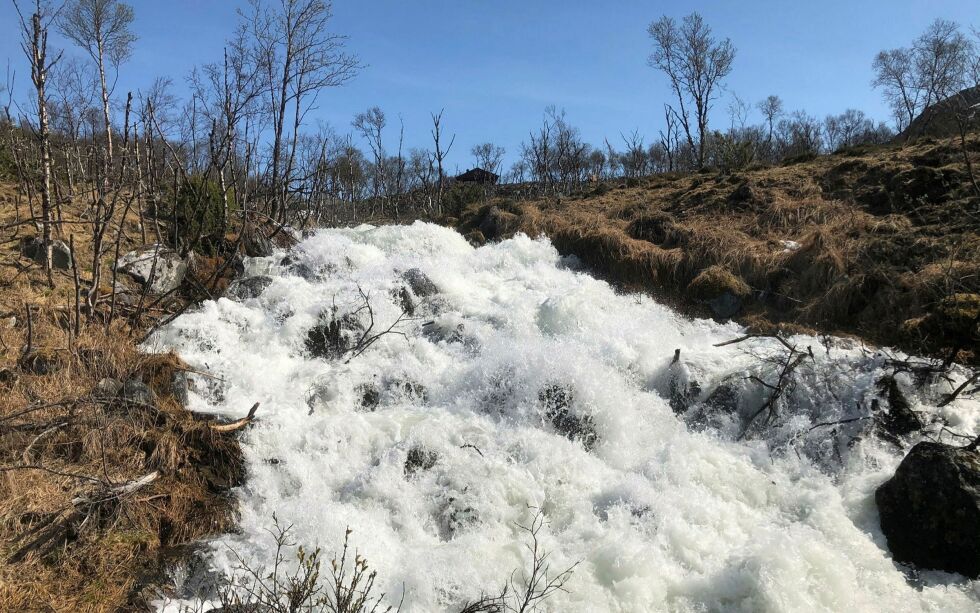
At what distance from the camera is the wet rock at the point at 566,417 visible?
22.0ft

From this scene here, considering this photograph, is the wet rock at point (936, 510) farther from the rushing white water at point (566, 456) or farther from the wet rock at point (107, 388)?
the wet rock at point (107, 388)

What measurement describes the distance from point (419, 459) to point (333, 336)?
332 cm

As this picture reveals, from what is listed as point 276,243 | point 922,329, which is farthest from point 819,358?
point 276,243

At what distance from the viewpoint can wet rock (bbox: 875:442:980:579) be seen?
4.71m

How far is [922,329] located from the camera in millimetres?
7391

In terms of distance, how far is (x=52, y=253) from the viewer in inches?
356

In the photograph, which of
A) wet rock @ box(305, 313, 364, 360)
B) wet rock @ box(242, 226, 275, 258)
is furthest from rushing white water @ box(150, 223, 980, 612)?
wet rock @ box(242, 226, 275, 258)

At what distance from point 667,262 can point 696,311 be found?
5.23 feet

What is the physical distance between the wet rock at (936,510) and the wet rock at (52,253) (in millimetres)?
11550

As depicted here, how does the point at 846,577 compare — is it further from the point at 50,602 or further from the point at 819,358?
the point at 50,602

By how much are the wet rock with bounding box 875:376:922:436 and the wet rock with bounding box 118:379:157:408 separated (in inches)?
317

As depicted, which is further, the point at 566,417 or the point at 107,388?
the point at 566,417

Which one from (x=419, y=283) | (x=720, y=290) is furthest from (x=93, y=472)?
(x=720, y=290)

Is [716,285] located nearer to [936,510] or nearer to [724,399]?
[724,399]
